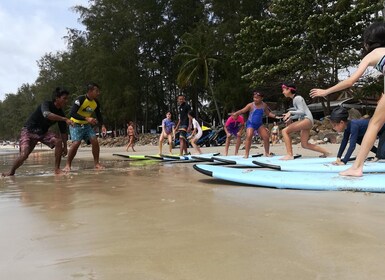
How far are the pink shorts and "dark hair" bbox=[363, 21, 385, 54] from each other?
5351 millimetres

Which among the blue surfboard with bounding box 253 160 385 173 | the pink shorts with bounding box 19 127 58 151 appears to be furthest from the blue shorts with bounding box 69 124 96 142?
the blue surfboard with bounding box 253 160 385 173

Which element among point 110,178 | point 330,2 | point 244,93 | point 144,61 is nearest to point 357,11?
point 330,2

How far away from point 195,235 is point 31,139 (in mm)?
5482

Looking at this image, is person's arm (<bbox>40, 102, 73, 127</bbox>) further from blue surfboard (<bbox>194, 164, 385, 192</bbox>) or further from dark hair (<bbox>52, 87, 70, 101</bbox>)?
blue surfboard (<bbox>194, 164, 385, 192</bbox>)

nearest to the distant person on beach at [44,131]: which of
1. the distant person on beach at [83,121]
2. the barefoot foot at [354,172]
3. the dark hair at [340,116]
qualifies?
the distant person on beach at [83,121]

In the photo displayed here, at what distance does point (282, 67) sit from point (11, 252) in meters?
20.5

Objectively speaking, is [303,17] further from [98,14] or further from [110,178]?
[98,14]

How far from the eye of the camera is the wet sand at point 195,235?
197 centimetres

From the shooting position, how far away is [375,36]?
4.52m

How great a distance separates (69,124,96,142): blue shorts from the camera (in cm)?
772

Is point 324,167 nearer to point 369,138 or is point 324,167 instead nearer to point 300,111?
point 369,138

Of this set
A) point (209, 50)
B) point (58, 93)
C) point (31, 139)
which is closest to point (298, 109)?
Answer: point (58, 93)

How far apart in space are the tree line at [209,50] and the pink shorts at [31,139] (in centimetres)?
1615

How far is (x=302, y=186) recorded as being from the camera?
427 centimetres
